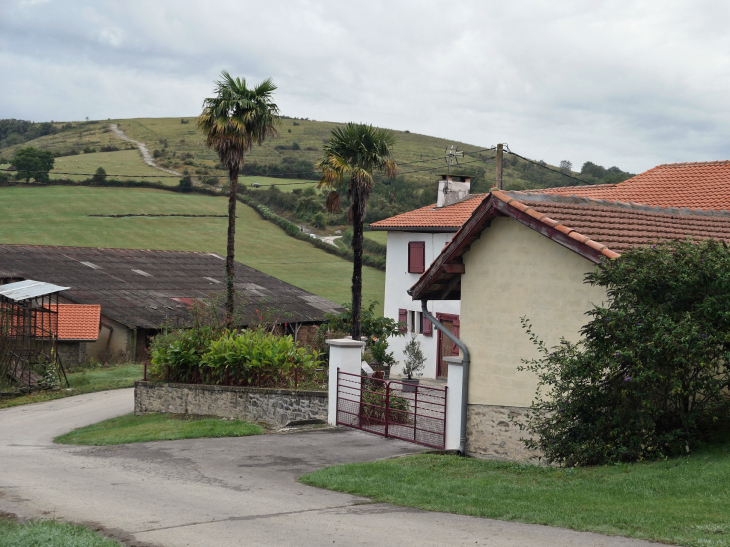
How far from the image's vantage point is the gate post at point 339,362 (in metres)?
16.3

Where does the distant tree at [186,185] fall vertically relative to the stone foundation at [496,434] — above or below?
above

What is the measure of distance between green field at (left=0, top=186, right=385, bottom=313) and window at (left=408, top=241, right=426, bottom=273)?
19.5m

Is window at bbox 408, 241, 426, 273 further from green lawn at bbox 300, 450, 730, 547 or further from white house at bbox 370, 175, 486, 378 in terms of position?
green lawn at bbox 300, 450, 730, 547

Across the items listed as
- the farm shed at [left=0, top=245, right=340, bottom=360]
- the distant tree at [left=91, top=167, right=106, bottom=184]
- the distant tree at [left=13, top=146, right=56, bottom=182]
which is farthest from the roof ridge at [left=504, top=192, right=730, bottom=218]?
the distant tree at [left=13, top=146, right=56, bottom=182]

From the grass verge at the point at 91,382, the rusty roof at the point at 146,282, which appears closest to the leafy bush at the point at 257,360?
the grass verge at the point at 91,382

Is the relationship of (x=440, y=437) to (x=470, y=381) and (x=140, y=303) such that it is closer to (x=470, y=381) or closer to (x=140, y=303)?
(x=470, y=381)

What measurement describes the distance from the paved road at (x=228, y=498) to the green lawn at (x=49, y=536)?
1.19ft

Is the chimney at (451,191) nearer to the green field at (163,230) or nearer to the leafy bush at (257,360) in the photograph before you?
the leafy bush at (257,360)

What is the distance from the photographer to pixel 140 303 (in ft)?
123

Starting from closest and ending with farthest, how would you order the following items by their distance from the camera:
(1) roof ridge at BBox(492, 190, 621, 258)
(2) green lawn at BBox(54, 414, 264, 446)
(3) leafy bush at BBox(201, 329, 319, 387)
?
1. (1) roof ridge at BBox(492, 190, 621, 258)
2. (2) green lawn at BBox(54, 414, 264, 446)
3. (3) leafy bush at BBox(201, 329, 319, 387)

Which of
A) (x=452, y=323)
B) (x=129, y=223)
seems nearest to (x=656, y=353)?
(x=452, y=323)

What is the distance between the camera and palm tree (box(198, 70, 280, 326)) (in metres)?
26.1

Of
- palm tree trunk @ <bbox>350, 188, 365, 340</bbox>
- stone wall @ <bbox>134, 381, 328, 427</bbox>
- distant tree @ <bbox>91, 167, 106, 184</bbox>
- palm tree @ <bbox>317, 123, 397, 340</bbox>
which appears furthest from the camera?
distant tree @ <bbox>91, 167, 106, 184</bbox>

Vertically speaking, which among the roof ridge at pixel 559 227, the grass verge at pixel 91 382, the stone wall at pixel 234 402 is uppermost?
the roof ridge at pixel 559 227
